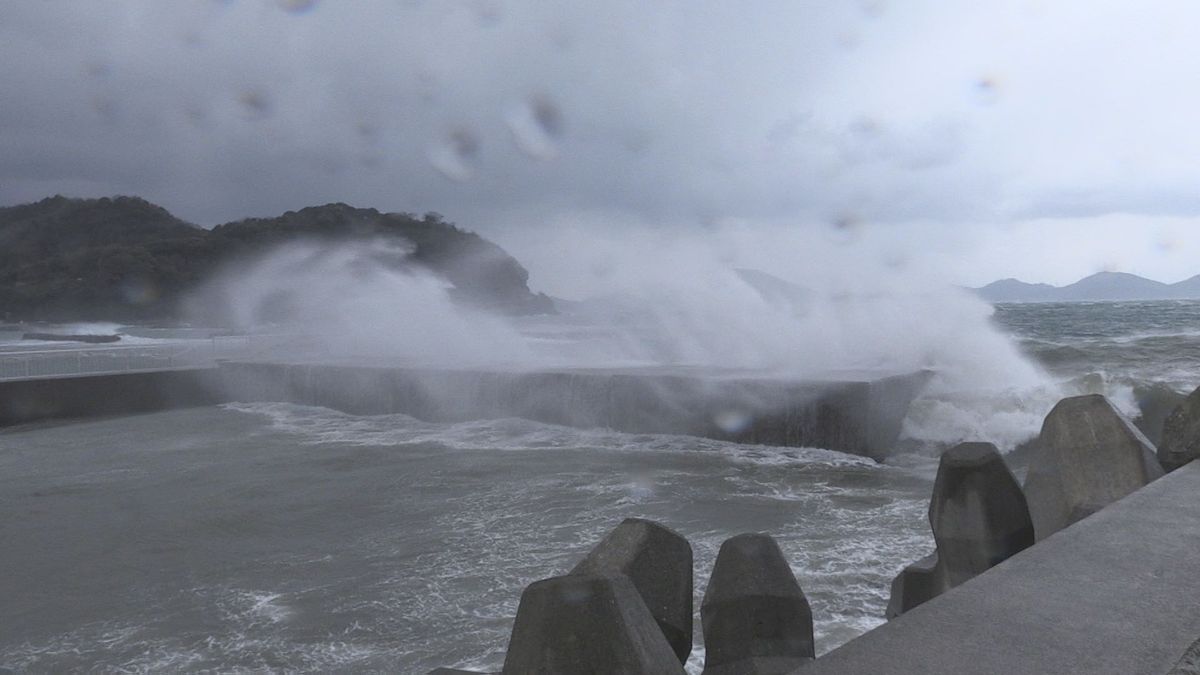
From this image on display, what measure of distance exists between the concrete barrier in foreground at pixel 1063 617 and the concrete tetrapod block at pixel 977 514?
806 mm

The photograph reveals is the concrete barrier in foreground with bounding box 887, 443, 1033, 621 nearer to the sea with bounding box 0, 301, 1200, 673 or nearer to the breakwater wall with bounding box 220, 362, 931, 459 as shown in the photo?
the sea with bounding box 0, 301, 1200, 673

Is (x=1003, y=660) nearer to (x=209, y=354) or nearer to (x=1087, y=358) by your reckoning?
→ (x=209, y=354)

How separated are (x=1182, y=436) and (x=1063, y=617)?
2336mm

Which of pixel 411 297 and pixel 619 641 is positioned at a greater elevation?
pixel 411 297

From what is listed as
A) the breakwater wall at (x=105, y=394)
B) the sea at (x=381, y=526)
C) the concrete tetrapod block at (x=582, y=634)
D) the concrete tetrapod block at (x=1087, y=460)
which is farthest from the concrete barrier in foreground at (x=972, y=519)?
the breakwater wall at (x=105, y=394)

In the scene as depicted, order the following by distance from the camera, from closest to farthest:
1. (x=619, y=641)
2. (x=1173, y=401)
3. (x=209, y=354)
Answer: (x=619, y=641) < (x=1173, y=401) < (x=209, y=354)

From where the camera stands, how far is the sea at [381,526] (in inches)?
159

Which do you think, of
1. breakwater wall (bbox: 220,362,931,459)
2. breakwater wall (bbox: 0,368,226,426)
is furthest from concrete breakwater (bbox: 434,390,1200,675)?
breakwater wall (bbox: 0,368,226,426)

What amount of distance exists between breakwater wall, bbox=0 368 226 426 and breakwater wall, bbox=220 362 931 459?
3642 millimetres

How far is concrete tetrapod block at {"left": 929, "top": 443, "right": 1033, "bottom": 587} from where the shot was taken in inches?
128

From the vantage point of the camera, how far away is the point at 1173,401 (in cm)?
1255

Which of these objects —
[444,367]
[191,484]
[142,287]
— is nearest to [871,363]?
[444,367]

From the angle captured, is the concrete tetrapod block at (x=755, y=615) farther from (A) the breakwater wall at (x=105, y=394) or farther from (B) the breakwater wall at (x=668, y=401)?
(A) the breakwater wall at (x=105, y=394)

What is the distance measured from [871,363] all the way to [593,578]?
1323 cm
